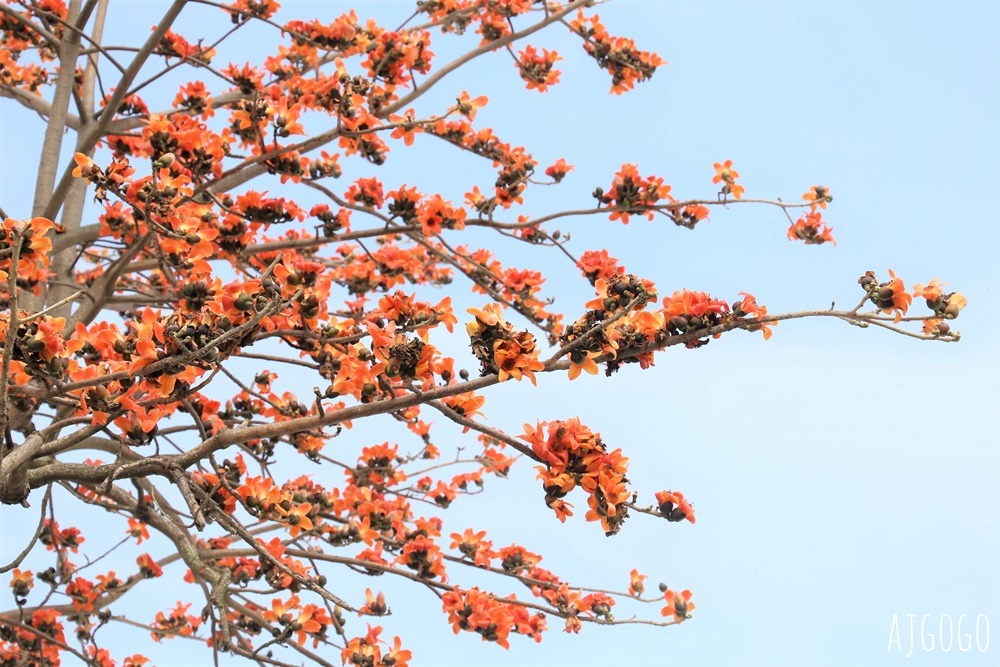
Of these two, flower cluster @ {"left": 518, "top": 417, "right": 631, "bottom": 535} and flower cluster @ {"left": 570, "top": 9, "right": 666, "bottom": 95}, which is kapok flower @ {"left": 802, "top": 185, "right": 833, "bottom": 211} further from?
flower cluster @ {"left": 518, "top": 417, "right": 631, "bottom": 535}

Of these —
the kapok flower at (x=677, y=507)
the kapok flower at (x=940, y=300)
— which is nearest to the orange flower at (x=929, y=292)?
the kapok flower at (x=940, y=300)

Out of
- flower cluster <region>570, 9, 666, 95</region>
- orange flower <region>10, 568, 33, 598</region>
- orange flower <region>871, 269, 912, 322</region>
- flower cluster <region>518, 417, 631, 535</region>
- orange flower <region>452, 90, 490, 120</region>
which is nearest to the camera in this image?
flower cluster <region>518, 417, 631, 535</region>

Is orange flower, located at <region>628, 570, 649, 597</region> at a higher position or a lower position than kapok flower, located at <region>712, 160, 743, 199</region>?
lower

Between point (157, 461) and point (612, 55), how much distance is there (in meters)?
4.03

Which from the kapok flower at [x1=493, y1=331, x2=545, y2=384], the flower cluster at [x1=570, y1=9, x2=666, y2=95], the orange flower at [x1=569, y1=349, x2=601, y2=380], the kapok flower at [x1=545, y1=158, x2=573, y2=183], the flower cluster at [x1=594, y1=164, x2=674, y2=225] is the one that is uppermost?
the flower cluster at [x1=570, y1=9, x2=666, y2=95]

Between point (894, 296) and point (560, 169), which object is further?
point (560, 169)

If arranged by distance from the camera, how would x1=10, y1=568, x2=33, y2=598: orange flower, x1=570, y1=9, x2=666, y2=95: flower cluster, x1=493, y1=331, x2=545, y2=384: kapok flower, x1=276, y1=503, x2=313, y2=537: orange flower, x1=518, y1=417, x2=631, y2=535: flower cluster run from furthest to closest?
x1=570, y1=9, x2=666, y2=95: flower cluster
x1=10, y1=568, x2=33, y2=598: orange flower
x1=276, y1=503, x2=313, y2=537: orange flower
x1=518, y1=417, x2=631, y2=535: flower cluster
x1=493, y1=331, x2=545, y2=384: kapok flower

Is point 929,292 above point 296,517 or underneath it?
above

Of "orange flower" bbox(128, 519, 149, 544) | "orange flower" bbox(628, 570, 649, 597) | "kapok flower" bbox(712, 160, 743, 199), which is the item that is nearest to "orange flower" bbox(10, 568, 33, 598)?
"orange flower" bbox(128, 519, 149, 544)

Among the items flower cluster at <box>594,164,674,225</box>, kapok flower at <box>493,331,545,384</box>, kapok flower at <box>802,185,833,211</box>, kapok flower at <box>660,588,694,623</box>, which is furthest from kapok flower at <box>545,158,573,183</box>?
kapok flower at <box>493,331,545,384</box>

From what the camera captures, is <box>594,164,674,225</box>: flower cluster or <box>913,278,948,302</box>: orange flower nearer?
<box>913,278,948,302</box>: orange flower

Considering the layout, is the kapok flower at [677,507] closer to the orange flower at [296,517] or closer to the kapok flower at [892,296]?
the kapok flower at [892,296]

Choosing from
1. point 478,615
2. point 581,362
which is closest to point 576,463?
point 581,362

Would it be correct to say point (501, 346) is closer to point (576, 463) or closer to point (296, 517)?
point (576, 463)
